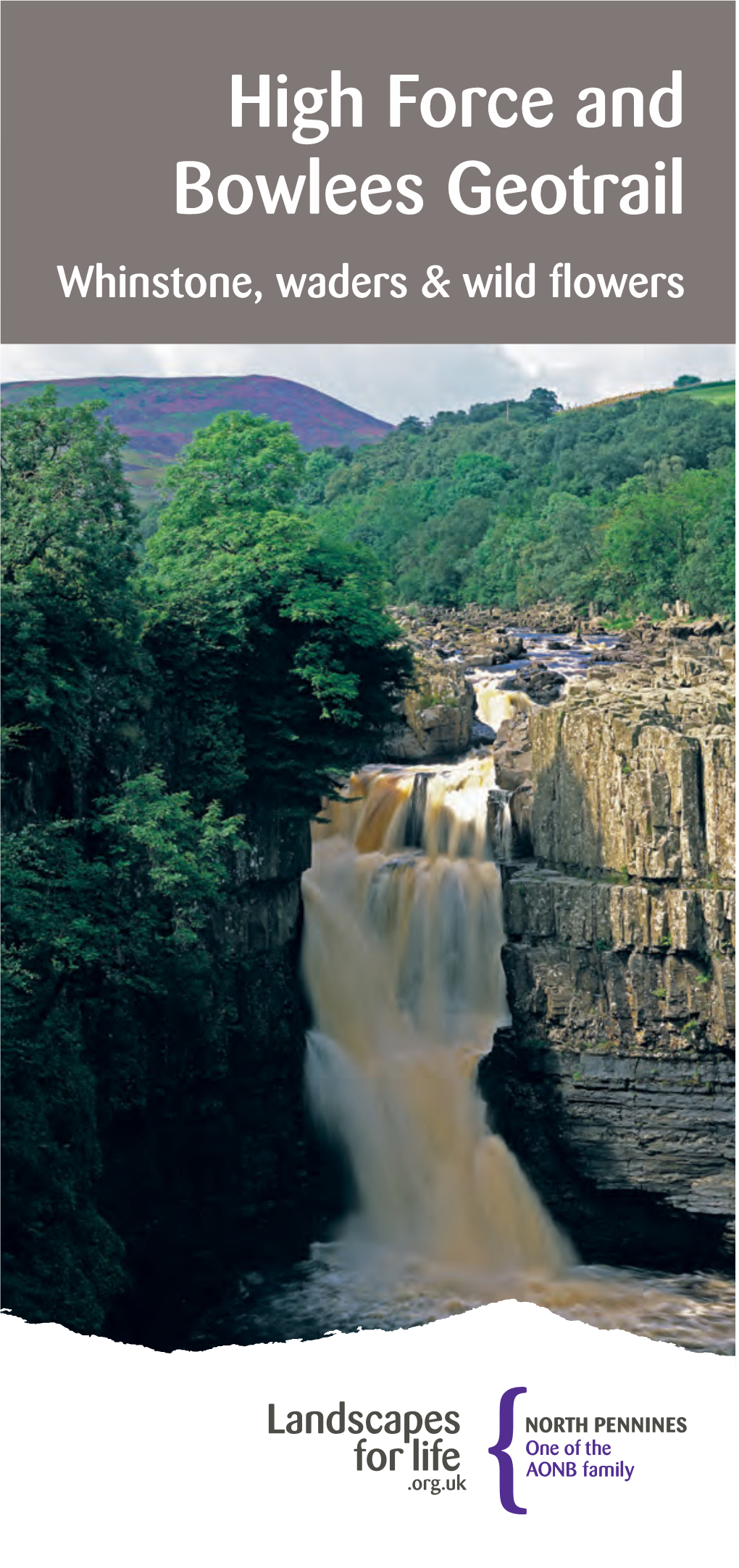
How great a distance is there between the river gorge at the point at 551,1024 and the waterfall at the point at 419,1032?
4 centimetres

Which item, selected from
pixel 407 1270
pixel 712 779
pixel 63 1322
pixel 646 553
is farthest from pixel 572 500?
pixel 63 1322

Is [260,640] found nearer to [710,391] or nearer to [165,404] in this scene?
[165,404]

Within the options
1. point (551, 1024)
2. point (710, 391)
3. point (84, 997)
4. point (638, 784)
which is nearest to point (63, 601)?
point (84, 997)

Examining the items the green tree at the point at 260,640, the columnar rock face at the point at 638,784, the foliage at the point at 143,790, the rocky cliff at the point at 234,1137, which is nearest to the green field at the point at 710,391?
the columnar rock face at the point at 638,784

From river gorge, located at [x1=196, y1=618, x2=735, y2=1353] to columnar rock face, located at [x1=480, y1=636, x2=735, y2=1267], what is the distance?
4 centimetres

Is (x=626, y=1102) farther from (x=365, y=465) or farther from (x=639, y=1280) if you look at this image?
(x=365, y=465)

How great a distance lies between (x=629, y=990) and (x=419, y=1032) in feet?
12.0

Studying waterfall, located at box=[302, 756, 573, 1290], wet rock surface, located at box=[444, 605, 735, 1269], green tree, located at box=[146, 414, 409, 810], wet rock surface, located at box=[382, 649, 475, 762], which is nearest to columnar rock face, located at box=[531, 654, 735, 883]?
wet rock surface, located at box=[444, 605, 735, 1269]

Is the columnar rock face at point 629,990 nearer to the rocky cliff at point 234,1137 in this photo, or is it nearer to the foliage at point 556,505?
the rocky cliff at point 234,1137

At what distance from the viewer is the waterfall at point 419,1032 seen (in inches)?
A: 1081

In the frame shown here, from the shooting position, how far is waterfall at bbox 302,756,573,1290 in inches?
1081

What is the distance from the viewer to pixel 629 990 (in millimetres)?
28141

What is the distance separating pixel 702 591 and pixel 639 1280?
31.6m

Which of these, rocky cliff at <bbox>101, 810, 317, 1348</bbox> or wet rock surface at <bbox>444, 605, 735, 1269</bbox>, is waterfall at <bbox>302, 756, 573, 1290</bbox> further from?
rocky cliff at <bbox>101, 810, 317, 1348</bbox>
